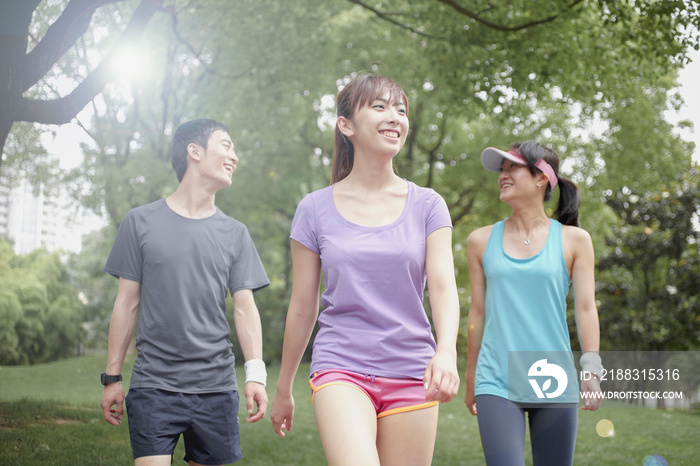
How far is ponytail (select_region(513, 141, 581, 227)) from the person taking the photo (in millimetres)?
4000

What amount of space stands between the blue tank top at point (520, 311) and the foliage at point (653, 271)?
21214 mm

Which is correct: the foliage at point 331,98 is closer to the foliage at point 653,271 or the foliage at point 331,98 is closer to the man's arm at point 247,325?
the foliage at point 653,271

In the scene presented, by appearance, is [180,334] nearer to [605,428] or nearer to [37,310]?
[37,310]

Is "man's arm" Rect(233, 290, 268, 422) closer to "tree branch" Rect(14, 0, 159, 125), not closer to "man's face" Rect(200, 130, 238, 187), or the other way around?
"man's face" Rect(200, 130, 238, 187)

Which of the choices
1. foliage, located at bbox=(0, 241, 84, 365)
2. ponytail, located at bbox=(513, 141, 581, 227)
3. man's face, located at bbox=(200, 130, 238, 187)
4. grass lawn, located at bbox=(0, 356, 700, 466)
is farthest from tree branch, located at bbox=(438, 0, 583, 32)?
foliage, located at bbox=(0, 241, 84, 365)

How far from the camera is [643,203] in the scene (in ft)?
82.8

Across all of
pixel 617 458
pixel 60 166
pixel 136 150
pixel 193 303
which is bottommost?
pixel 617 458

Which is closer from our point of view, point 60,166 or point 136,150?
point 60,166

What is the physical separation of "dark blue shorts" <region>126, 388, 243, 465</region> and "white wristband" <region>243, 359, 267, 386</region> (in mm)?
163

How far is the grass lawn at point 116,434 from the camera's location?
26.2 feet

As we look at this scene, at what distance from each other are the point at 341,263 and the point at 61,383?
10.6 m

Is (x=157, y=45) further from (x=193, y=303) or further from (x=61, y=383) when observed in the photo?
(x=193, y=303)

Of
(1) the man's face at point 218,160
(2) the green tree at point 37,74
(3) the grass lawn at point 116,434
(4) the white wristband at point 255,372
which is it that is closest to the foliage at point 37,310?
(3) the grass lawn at point 116,434

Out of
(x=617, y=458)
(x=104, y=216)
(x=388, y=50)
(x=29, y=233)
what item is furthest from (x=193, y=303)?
(x=388, y=50)
